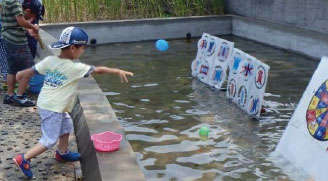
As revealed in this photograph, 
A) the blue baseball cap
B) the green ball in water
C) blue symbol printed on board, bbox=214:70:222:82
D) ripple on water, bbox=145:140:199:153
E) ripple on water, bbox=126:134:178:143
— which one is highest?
the blue baseball cap

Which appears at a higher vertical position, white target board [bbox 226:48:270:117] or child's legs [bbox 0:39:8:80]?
child's legs [bbox 0:39:8:80]

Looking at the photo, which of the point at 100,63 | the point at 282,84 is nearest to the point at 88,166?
the point at 282,84

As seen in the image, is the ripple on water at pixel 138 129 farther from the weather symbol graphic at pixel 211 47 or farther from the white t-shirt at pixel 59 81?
the weather symbol graphic at pixel 211 47

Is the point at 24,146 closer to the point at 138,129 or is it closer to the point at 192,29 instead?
the point at 138,129

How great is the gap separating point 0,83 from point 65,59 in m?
3.96

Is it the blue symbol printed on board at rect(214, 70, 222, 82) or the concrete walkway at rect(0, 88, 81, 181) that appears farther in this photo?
the blue symbol printed on board at rect(214, 70, 222, 82)

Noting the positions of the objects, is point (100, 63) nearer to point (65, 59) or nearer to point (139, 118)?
point (139, 118)

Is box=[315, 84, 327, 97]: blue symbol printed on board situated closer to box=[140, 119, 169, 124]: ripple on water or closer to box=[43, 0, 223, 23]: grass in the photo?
box=[140, 119, 169, 124]: ripple on water

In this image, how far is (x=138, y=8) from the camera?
15.3 m

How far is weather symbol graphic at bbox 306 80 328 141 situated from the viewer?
4.51 metres

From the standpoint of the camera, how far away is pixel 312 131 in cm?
468

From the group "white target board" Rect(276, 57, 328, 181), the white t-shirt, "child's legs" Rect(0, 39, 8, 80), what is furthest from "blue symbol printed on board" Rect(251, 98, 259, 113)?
"child's legs" Rect(0, 39, 8, 80)

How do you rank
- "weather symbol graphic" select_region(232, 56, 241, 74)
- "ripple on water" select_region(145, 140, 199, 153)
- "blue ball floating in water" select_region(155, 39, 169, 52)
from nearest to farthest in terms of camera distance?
1. "ripple on water" select_region(145, 140, 199, 153)
2. "weather symbol graphic" select_region(232, 56, 241, 74)
3. "blue ball floating in water" select_region(155, 39, 169, 52)

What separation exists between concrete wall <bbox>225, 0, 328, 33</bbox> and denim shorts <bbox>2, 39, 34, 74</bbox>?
7953 mm
